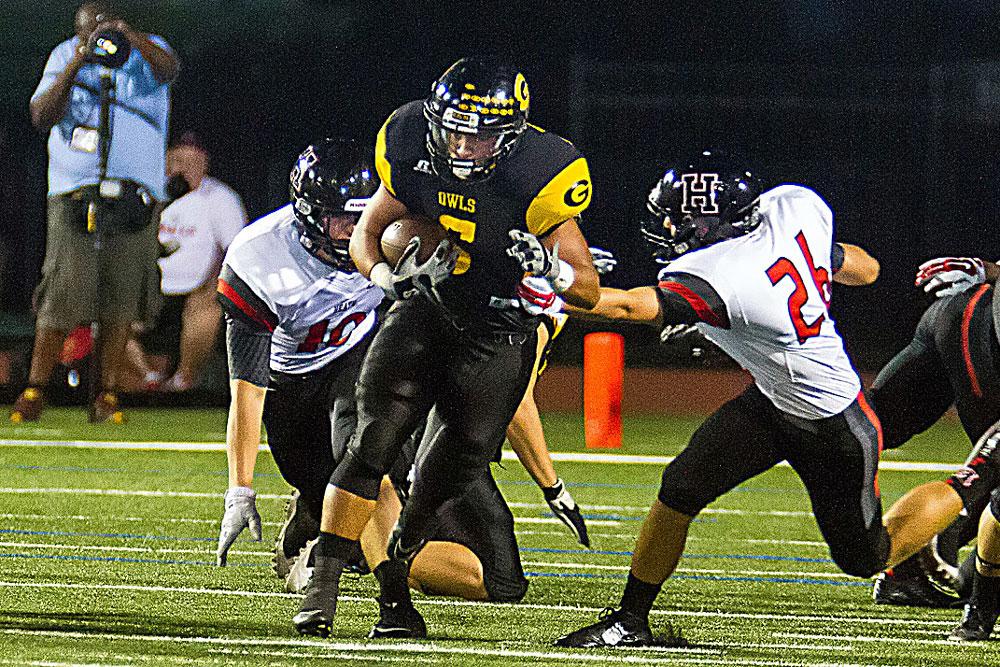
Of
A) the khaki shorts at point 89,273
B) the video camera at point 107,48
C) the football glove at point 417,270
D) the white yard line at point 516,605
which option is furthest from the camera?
Answer: the video camera at point 107,48

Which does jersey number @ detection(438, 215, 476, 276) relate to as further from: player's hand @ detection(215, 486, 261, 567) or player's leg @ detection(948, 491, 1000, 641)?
player's leg @ detection(948, 491, 1000, 641)

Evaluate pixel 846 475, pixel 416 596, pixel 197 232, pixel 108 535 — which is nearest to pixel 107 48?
pixel 197 232

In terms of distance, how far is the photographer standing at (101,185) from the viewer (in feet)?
33.3

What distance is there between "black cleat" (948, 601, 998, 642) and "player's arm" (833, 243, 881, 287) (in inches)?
34.5

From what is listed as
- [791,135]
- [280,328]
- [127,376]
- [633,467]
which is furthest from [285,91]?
[280,328]

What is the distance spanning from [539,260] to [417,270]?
28 centimetres

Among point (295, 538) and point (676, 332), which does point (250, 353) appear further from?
point (676, 332)

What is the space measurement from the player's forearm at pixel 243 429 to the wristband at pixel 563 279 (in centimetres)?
117

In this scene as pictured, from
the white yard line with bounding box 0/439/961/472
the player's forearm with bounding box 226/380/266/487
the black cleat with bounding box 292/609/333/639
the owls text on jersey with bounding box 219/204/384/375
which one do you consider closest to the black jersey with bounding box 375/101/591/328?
the owls text on jersey with bounding box 219/204/384/375

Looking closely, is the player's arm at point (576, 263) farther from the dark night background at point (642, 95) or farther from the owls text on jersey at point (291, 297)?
the dark night background at point (642, 95)

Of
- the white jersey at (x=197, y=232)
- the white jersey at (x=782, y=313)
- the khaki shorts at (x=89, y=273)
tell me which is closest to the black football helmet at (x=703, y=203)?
the white jersey at (x=782, y=313)

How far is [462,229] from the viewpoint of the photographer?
15.0 ft

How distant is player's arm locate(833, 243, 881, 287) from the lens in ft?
16.0

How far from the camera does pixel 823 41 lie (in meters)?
12.4
